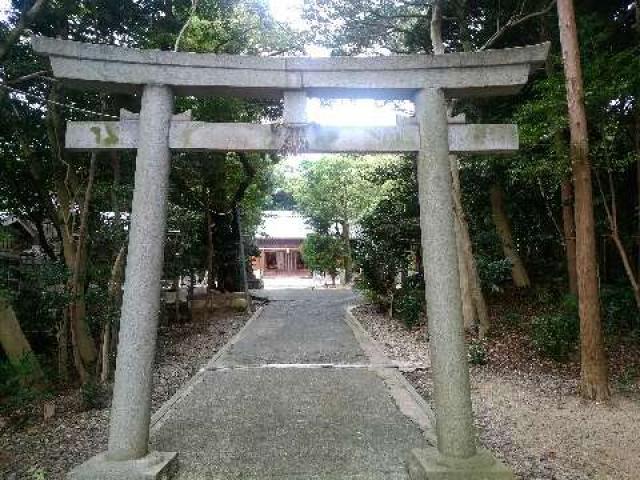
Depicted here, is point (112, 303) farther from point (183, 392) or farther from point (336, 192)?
point (336, 192)

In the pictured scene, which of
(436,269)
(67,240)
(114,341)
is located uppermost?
(67,240)

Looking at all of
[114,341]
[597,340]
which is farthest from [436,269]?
[114,341]

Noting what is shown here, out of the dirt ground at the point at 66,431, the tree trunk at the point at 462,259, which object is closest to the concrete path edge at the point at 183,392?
the dirt ground at the point at 66,431

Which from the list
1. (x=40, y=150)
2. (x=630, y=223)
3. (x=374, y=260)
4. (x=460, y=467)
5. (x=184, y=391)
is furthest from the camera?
(x=374, y=260)

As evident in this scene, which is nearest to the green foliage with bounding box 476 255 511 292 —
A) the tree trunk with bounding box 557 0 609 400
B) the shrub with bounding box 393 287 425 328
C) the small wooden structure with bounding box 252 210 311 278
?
the shrub with bounding box 393 287 425 328

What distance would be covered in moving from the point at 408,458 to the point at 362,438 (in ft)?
2.90

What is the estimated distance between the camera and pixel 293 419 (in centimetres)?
649

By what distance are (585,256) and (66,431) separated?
809 centimetres

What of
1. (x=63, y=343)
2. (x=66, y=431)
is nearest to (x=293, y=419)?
(x=66, y=431)

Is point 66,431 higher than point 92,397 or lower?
lower

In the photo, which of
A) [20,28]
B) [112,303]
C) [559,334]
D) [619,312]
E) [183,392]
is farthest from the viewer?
[619,312]

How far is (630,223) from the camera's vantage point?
13750mm

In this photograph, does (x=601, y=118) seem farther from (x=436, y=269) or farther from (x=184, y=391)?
(x=184, y=391)

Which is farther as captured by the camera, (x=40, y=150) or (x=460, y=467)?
(x=40, y=150)
